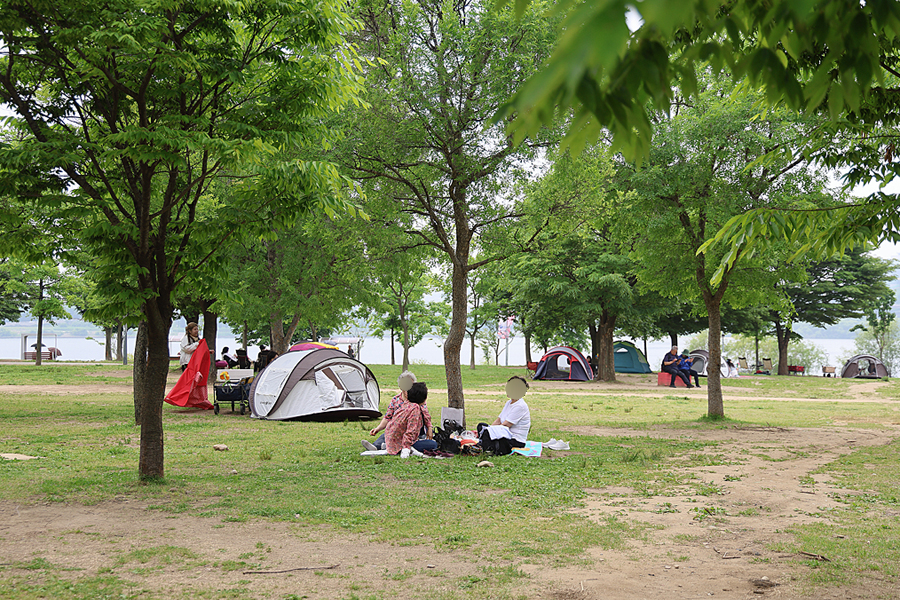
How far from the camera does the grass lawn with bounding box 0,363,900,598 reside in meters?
5.58

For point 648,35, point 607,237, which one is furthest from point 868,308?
point 648,35

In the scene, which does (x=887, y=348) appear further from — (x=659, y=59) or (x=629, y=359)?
(x=659, y=59)

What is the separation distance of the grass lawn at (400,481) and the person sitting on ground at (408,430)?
1.13ft

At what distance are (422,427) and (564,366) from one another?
80.6 ft

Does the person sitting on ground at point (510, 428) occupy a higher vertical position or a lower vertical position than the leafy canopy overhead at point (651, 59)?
lower

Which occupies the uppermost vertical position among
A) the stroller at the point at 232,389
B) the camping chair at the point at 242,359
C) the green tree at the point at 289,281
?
the green tree at the point at 289,281

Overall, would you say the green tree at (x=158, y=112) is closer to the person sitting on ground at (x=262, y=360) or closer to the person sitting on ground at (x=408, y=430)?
the person sitting on ground at (x=408, y=430)

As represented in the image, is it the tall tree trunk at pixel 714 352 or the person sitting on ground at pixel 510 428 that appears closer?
the person sitting on ground at pixel 510 428

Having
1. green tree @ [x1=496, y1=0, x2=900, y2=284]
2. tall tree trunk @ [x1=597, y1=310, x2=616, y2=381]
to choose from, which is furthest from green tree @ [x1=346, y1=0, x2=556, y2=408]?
tall tree trunk @ [x1=597, y1=310, x2=616, y2=381]

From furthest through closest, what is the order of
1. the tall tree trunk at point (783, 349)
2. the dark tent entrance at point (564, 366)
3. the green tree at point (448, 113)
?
the tall tree trunk at point (783, 349) < the dark tent entrance at point (564, 366) < the green tree at point (448, 113)

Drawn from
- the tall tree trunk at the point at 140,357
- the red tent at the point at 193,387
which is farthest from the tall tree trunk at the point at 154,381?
the red tent at the point at 193,387

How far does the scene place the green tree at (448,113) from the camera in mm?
11234

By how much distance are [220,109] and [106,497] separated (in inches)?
173

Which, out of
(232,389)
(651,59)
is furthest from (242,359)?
(651,59)
